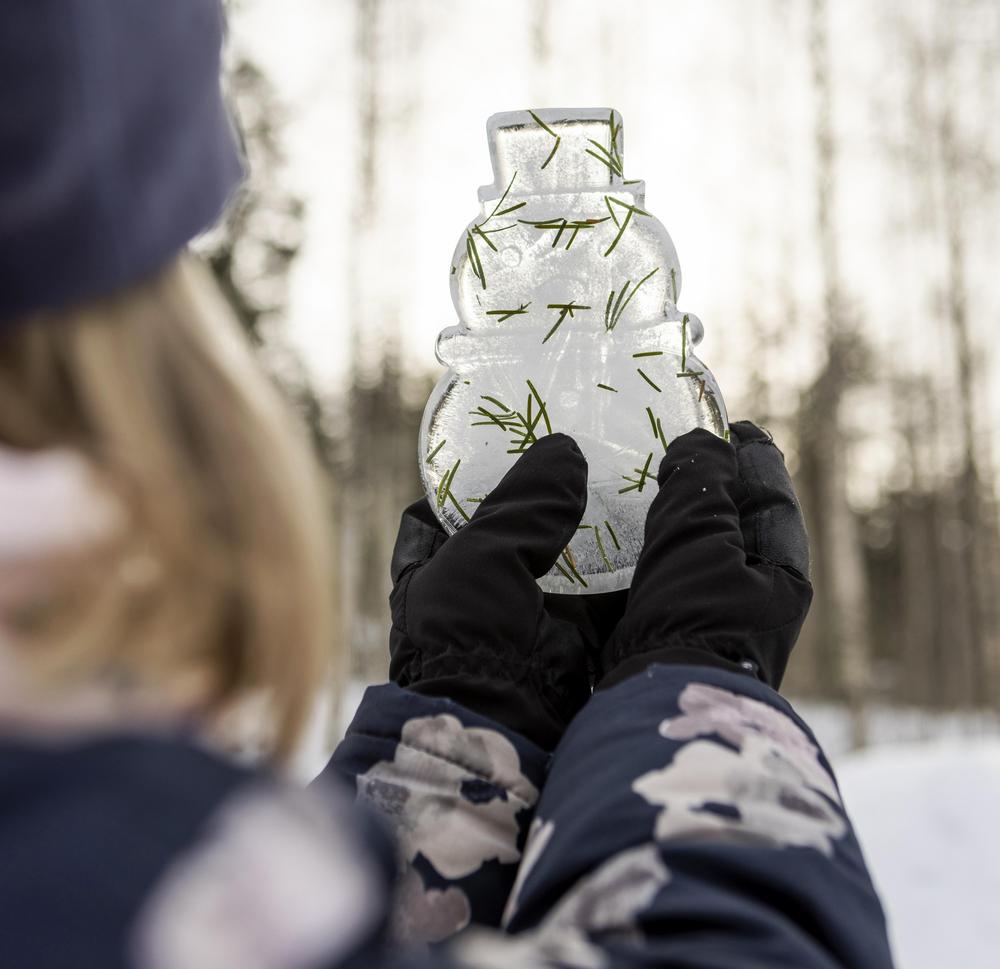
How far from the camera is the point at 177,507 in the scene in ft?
1.52

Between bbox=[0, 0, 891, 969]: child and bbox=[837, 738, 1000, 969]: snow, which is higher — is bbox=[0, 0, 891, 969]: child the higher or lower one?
the higher one

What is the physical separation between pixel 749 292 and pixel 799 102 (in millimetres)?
2027

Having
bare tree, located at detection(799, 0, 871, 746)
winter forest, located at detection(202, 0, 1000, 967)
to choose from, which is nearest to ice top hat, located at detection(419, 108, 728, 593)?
winter forest, located at detection(202, 0, 1000, 967)

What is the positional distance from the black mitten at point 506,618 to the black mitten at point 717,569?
6 cm

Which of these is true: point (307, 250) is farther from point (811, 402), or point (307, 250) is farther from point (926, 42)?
point (926, 42)

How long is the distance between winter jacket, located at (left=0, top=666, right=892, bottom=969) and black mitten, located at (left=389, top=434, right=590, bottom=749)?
0.12 ft

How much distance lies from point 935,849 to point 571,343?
399 cm

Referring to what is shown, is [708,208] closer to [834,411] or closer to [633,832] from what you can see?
[834,411]

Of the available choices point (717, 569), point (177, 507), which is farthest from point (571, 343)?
point (177, 507)

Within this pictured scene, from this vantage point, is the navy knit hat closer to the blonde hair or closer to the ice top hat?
the blonde hair

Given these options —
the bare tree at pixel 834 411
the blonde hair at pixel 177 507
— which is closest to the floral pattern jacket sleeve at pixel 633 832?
the blonde hair at pixel 177 507

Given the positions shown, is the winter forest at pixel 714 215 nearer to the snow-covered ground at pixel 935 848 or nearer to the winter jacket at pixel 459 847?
the snow-covered ground at pixel 935 848

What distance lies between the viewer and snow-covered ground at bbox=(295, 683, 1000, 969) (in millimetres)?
3523

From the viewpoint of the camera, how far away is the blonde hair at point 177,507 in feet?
1.48
